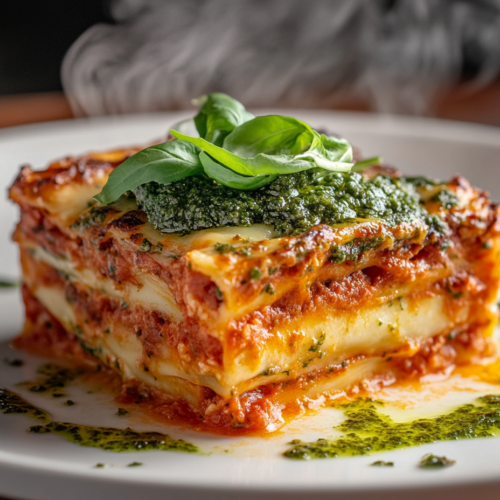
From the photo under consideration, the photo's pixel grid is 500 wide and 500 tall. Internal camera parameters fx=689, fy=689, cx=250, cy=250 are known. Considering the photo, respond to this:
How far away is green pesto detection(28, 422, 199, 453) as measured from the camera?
97.5 inches

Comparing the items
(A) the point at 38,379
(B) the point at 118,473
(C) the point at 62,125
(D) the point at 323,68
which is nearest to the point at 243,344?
(B) the point at 118,473

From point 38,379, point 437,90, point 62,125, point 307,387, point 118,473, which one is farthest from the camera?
point 437,90

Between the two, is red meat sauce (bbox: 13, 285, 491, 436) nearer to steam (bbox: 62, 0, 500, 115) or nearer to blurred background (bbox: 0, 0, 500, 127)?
blurred background (bbox: 0, 0, 500, 127)

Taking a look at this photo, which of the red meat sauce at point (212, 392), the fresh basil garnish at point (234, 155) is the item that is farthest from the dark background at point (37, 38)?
the fresh basil garnish at point (234, 155)

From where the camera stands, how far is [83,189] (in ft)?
11.0

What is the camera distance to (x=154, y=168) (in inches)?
109

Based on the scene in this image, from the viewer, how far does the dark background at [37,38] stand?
26.9ft

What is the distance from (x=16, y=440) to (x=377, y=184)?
5.89 ft

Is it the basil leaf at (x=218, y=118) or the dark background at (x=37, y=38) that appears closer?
the basil leaf at (x=218, y=118)

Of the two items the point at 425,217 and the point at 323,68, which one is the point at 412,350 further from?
the point at 323,68

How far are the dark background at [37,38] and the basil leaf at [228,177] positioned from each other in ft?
19.8

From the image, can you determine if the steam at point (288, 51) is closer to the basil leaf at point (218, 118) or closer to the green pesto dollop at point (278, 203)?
the basil leaf at point (218, 118)

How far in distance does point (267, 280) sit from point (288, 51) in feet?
16.4

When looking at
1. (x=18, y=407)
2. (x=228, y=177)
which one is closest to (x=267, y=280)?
(x=228, y=177)
